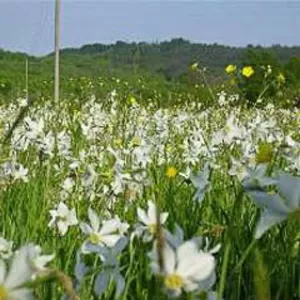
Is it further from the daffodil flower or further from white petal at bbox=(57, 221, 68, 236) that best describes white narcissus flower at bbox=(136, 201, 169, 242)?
white petal at bbox=(57, 221, 68, 236)

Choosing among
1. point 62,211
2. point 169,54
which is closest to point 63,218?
point 62,211

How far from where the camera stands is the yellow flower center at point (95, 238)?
105 cm

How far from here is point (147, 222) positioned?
3.36ft

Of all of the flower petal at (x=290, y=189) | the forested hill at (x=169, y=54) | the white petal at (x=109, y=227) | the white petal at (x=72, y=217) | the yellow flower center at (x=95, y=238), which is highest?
the forested hill at (x=169, y=54)

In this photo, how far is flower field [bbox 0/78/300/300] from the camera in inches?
25.7

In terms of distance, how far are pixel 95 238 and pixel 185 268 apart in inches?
17.8

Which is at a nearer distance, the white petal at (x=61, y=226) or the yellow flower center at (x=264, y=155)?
the yellow flower center at (x=264, y=155)

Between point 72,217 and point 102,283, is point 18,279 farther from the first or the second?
point 72,217

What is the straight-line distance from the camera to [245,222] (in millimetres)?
1838

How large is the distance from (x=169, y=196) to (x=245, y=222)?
40cm

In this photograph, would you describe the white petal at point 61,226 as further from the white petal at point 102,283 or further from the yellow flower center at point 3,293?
the yellow flower center at point 3,293

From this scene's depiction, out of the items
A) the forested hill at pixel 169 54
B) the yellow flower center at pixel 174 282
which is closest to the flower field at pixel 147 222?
the yellow flower center at pixel 174 282

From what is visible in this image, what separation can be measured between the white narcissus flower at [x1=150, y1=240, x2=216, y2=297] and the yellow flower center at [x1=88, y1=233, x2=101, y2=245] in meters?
0.39

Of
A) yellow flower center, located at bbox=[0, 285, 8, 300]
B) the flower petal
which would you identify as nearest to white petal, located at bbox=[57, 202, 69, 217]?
the flower petal
